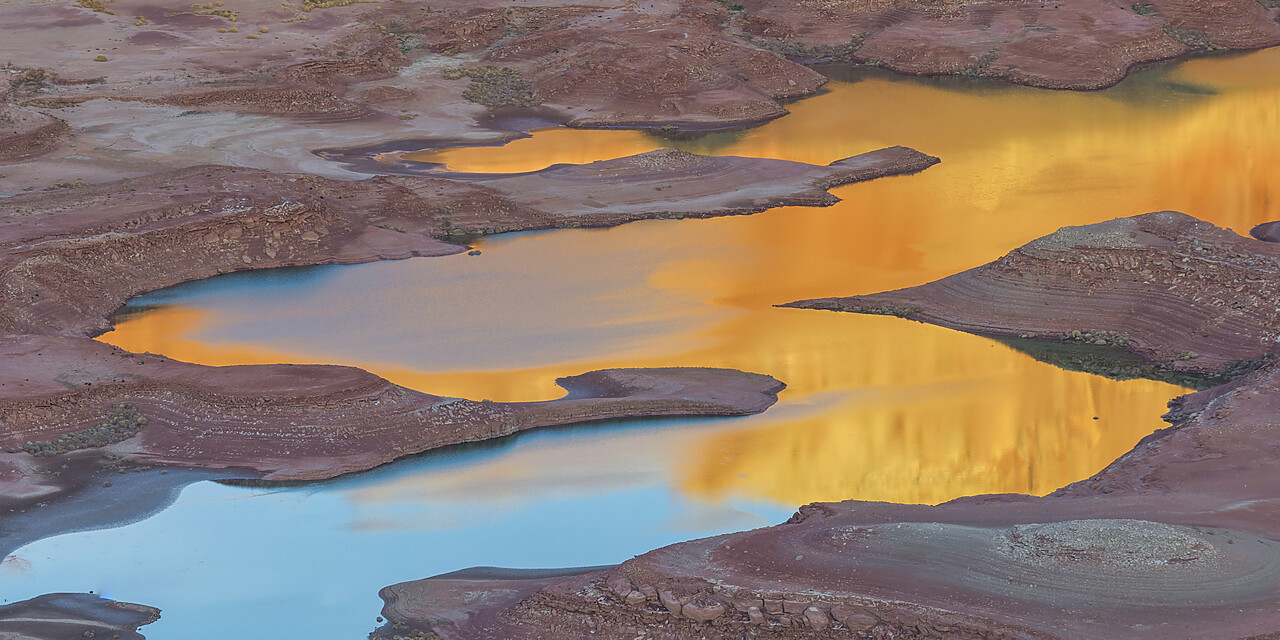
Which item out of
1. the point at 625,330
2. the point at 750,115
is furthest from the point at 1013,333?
the point at 750,115

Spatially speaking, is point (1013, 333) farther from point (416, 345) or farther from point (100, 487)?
point (100, 487)

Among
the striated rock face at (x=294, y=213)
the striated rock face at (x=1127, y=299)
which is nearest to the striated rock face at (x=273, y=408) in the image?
the striated rock face at (x=294, y=213)

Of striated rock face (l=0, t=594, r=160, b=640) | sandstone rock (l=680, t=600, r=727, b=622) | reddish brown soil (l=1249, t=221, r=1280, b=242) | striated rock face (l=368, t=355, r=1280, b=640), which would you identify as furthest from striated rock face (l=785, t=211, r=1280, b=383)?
striated rock face (l=0, t=594, r=160, b=640)

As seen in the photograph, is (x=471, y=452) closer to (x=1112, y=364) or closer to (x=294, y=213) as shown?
(x=1112, y=364)

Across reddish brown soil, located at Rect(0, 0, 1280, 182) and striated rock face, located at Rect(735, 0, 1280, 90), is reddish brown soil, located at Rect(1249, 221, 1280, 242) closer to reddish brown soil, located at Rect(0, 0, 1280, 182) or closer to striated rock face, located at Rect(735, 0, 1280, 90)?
reddish brown soil, located at Rect(0, 0, 1280, 182)

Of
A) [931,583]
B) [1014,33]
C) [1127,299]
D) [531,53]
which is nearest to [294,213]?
[1127,299]

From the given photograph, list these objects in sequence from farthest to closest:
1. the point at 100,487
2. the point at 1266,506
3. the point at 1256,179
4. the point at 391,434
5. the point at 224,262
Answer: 1. the point at 1256,179
2. the point at 224,262
3. the point at 391,434
4. the point at 100,487
5. the point at 1266,506
